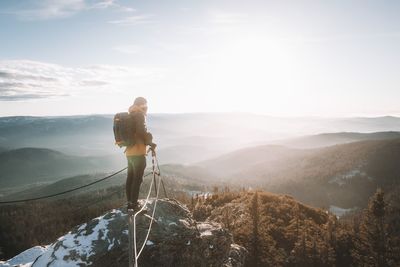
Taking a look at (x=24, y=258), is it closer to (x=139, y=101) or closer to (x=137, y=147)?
(x=137, y=147)

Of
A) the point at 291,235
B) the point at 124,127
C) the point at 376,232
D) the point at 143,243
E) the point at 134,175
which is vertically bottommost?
the point at 291,235

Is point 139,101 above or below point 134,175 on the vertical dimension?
above

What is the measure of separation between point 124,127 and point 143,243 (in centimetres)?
482

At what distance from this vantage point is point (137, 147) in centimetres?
1241

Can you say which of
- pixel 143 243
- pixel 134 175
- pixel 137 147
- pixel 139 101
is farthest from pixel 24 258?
pixel 139 101

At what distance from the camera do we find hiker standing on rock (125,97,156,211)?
1212 cm

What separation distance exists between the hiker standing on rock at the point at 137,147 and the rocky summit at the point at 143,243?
167 cm

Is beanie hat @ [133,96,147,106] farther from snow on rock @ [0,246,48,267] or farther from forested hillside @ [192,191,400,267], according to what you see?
forested hillside @ [192,191,400,267]

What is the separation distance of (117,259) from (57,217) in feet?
321

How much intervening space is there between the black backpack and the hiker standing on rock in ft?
0.43

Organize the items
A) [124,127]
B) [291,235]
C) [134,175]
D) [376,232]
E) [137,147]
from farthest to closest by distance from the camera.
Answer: [291,235] → [376,232] → [134,175] → [137,147] → [124,127]

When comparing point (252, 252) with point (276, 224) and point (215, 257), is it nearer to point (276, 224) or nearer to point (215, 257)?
point (276, 224)

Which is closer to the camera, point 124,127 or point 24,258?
point 124,127

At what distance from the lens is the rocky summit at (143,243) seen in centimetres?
1313
